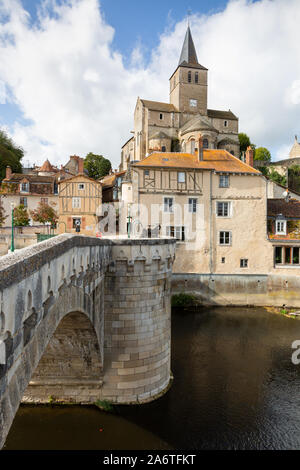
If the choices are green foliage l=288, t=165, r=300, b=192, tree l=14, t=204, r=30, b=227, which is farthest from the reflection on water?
green foliage l=288, t=165, r=300, b=192

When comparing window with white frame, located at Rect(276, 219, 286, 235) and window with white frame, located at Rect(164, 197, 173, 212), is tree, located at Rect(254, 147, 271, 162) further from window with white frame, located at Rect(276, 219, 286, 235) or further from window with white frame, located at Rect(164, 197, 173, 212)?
window with white frame, located at Rect(164, 197, 173, 212)

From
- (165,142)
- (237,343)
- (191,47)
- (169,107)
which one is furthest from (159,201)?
(191,47)

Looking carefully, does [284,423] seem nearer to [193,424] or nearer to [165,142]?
[193,424]

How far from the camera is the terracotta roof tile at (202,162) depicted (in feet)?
80.5

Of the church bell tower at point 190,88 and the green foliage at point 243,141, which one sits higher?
the church bell tower at point 190,88

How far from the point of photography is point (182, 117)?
153ft

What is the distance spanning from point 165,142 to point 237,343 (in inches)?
1269

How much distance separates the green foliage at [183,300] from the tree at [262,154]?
39751mm

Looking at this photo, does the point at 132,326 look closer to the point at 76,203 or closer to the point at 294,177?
the point at 76,203

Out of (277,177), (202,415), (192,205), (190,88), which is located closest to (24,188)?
(192,205)

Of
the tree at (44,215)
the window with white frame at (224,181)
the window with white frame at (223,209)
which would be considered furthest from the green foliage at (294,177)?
the tree at (44,215)

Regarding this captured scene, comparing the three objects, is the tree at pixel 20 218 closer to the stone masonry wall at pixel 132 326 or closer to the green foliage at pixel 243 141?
the stone masonry wall at pixel 132 326

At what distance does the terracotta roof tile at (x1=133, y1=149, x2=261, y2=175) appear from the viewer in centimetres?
2455

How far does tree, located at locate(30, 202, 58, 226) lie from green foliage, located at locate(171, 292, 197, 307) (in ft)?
46.4
